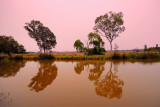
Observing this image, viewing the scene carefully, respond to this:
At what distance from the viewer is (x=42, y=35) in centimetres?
4778

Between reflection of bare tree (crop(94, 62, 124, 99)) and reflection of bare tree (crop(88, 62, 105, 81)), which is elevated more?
reflection of bare tree (crop(94, 62, 124, 99))

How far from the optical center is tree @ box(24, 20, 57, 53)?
44.2 meters

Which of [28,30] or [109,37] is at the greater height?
[28,30]

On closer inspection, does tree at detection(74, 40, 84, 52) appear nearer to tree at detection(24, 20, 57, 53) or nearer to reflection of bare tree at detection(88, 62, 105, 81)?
tree at detection(24, 20, 57, 53)

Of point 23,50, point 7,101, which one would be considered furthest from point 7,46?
point 7,101

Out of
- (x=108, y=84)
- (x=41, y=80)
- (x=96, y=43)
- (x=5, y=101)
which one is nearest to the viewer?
(x=5, y=101)

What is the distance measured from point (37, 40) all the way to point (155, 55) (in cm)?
4700

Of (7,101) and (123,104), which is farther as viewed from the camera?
(7,101)

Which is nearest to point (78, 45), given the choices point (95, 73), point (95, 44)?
point (95, 44)

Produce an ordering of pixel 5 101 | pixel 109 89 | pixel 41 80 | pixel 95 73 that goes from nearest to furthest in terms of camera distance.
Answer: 1. pixel 5 101
2. pixel 109 89
3. pixel 41 80
4. pixel 95 73

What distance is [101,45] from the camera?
41.1 metres

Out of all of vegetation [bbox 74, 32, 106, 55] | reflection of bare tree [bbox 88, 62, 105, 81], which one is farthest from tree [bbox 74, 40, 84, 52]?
reflection of bare tree [bbox 88, 62, 105, 81]

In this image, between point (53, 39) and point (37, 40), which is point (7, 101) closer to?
point (37, 40)

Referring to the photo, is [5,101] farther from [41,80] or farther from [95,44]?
[95,44]
